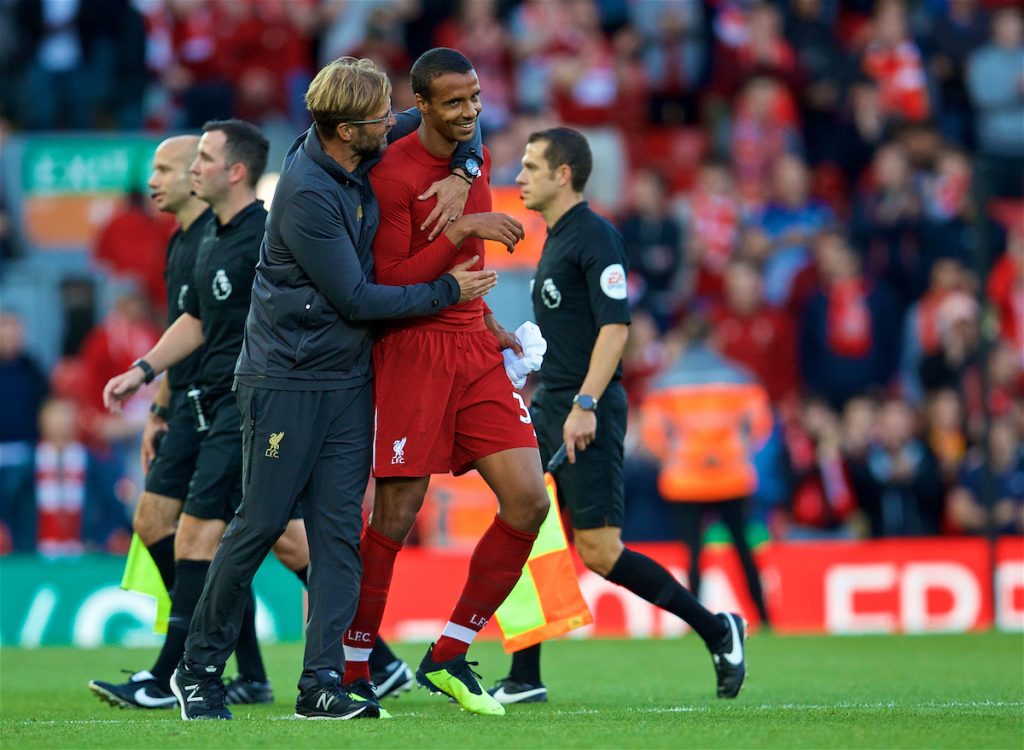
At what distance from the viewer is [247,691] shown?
7.61m

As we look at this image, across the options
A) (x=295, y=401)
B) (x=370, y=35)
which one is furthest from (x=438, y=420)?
(x=370, y=35)

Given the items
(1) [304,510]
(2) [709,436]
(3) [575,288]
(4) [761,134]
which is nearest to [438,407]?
(1) [304,510]

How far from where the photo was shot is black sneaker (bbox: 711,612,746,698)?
748 centimetres

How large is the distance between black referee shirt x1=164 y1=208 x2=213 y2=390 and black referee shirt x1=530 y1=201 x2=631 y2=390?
1.52m

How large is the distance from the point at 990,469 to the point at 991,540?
2.01 ft

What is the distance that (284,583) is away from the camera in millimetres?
12500

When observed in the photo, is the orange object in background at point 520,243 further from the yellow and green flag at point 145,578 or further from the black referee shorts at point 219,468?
the black referee shorts at point 219,468

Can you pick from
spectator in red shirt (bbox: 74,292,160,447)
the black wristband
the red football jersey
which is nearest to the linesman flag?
the red football jersey

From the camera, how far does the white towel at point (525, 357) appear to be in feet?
22.2

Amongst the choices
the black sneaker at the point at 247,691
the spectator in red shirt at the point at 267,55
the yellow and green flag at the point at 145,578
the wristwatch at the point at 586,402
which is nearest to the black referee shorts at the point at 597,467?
the wristwatch at the point at 586,402

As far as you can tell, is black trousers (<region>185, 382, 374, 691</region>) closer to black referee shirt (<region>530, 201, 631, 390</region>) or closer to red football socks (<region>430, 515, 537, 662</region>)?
red football socks (<region>430, 515, 537, 662</region>)

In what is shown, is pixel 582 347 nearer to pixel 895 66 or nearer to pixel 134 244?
pixel 134 244

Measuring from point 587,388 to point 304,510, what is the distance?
61.2 inches

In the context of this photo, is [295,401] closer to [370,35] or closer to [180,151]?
[180,151]
